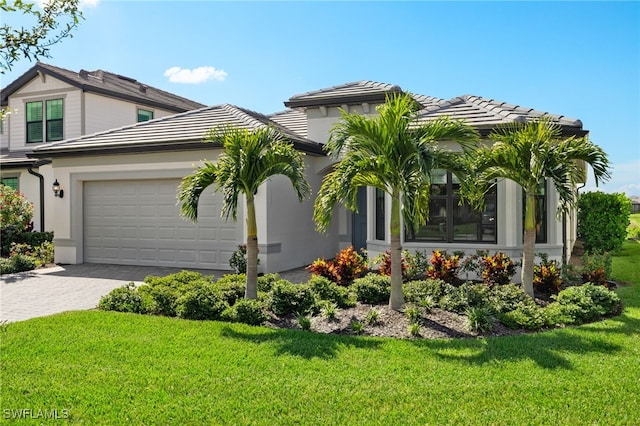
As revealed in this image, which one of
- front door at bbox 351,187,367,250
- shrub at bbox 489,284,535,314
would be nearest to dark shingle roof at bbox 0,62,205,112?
front door at bbox 351,187,367,250

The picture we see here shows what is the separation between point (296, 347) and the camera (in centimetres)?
592

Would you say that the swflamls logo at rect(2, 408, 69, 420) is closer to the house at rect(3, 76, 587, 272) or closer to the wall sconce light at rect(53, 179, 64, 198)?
the house at rect(3, 76, 587, 272)

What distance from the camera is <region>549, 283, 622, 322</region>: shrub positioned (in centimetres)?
729

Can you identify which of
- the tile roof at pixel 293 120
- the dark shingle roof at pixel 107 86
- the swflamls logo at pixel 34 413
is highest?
the dark shingle roof at pixel 107 86

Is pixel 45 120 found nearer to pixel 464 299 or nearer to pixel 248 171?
pixel 248 171

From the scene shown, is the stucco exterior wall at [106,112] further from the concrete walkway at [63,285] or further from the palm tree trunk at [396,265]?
the palm tree trunk at [396,265]

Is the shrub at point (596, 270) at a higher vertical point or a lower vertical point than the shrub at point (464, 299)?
higher

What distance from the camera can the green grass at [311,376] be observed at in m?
4.17

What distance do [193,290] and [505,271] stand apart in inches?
238

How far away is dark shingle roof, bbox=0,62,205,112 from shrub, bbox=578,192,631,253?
57.5 ft

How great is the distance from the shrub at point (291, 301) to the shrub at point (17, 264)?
28.4 ft

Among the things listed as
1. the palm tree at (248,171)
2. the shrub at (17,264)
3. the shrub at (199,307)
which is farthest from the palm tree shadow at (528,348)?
the shrub at (17,264)

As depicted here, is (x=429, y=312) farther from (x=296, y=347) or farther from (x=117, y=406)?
(x=117, y=406)

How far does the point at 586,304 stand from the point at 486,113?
529 centimetres
